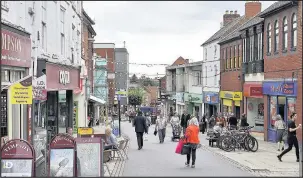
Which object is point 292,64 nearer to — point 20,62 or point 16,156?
point 20,62

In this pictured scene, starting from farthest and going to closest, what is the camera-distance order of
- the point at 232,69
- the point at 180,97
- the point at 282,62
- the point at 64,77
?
the point at 180,97 < the point at 232,69 < the point at 282,62 < the point at 64,77

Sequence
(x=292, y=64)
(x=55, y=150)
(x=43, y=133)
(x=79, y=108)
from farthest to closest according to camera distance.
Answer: (x=79, y=108), (x=292, y=64), (x=43, y=133), (x=55, y=150)

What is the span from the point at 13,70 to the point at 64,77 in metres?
6.90

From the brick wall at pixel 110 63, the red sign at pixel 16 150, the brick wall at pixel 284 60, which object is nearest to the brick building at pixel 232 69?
the brick wall at pixel 284 60

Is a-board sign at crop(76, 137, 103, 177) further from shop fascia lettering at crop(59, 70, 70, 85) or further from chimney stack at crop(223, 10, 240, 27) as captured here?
chimney stack at crop(223, 10, 240, 27)

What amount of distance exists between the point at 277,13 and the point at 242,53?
999 centimetres

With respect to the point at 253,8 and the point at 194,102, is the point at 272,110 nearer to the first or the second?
the point at 253,8

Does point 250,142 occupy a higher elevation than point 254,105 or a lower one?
lower

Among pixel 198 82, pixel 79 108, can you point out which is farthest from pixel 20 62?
pixel 198 82

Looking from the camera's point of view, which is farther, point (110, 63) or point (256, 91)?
point (110, 63)

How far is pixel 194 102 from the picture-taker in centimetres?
5772

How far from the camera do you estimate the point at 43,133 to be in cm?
1656

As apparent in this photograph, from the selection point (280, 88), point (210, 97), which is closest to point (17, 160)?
point (280, 88)

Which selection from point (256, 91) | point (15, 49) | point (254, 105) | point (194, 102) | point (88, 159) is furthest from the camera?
point (194, 102)
